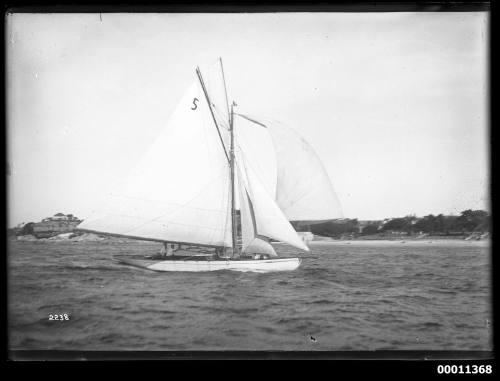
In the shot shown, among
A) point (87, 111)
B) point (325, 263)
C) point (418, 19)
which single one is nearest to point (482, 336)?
point (325, 263)

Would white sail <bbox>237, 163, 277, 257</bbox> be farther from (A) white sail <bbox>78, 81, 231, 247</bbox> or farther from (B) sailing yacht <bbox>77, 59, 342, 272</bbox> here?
(A) white sail <bbox>78, 81, 231, 247</bbox>

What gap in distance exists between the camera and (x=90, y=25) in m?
4.05

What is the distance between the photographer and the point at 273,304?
4.13 m

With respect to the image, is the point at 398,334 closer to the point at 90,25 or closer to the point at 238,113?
the point at 238,113

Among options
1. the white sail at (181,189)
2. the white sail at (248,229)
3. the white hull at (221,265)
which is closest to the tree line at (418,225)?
the white hull at (221,265)

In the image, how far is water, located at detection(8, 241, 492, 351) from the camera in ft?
13.0

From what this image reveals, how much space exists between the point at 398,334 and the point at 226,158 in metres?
2.28

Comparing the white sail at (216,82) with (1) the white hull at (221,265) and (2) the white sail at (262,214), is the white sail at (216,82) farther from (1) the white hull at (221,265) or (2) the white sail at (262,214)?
(1) the white hull at (221,265)

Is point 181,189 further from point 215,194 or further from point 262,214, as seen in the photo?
point 262,214

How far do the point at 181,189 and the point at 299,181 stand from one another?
46.8 inches

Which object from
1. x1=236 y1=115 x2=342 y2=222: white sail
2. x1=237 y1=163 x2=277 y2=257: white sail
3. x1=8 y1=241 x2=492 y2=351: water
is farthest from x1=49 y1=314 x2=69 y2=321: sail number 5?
x1=236 y1=115 x2=342 y2=222: white sail

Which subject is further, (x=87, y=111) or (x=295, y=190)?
(x=295, y=190)

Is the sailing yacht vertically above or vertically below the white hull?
above
